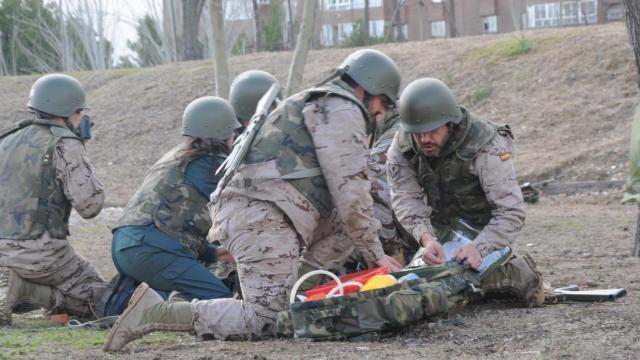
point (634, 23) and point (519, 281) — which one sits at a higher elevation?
point (634, 23)

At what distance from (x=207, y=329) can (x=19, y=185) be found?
218 centimetres

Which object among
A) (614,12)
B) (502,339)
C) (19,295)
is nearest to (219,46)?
(19,295)

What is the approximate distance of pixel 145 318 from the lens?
5383mm

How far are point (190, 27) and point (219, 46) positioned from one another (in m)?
22.4

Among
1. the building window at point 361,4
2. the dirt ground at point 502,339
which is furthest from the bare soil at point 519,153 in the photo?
the building window at point 361,4

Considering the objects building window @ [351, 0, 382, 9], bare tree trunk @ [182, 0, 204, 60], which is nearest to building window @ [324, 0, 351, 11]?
building window @ [351, 0, 382, 9]

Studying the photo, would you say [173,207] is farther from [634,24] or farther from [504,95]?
[504,95]

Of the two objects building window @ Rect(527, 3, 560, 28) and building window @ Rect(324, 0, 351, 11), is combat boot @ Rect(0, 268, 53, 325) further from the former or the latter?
building window @ Rect(324, 0, 351, 11)

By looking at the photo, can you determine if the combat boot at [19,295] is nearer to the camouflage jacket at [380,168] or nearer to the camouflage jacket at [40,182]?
the camouflage jacket at [40,182]

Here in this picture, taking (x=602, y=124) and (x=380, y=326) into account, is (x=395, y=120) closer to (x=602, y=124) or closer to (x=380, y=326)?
(x=380, y=326)

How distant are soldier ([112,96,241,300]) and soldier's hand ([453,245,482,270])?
5.39ft

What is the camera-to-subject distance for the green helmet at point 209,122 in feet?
22.1

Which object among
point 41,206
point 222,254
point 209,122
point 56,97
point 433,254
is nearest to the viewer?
point 433,254

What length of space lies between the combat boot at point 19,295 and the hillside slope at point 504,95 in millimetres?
9844
